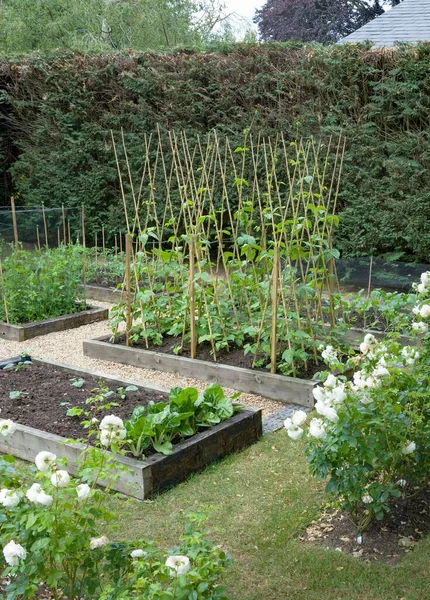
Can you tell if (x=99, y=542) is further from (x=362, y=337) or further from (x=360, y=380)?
(x=362, y=337)

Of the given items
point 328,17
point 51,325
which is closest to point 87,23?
point 51,325

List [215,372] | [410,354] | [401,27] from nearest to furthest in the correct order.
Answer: [410,354] < [215,372] < [401,27]

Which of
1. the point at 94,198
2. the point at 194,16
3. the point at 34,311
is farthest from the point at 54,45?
the point at 34,311

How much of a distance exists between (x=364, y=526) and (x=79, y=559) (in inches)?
56.1

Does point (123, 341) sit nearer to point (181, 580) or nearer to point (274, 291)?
point (274, 291)

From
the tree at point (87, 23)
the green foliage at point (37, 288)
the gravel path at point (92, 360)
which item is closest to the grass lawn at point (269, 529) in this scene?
the gravel path at point (92, 360)

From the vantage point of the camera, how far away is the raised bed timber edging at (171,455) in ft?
12.5

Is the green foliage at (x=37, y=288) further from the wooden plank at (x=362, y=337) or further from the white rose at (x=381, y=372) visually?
the white rose at (x=381, y=372)

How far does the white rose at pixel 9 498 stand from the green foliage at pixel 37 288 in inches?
191

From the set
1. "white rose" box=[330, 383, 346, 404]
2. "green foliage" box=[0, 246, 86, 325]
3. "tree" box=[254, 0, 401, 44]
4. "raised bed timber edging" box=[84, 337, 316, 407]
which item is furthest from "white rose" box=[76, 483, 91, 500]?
"tree" box=[254, 0, 401, 44]


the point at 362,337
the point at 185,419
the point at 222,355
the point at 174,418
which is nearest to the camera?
the point at 174,418

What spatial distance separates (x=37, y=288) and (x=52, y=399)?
2.78 metres

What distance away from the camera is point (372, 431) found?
317cm

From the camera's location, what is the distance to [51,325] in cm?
723
